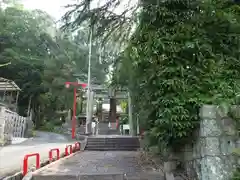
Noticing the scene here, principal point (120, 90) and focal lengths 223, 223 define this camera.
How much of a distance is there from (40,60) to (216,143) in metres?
27.7

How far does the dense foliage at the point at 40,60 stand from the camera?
25.2 metres

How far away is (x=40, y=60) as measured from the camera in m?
28.5

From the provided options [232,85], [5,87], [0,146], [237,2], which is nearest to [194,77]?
[232,85]

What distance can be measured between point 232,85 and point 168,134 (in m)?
1.62

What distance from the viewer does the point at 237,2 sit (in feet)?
18.4

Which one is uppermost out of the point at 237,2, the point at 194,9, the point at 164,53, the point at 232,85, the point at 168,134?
the point at 237,2

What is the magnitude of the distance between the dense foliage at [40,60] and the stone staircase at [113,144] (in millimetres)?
10324

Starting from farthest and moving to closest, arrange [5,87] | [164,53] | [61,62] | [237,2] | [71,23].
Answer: [61,62], [5,87], [71,23], [237,2], [164,53]

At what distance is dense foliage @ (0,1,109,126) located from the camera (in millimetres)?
25250

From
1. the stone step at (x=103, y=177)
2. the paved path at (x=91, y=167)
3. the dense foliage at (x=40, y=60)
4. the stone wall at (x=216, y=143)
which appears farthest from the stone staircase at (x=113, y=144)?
the dense foliage at (x=40, y=60)

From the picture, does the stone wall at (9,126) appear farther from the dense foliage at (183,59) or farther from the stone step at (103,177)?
the dense foliage at (183,59)

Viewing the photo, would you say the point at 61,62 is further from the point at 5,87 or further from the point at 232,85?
the point at 232,85

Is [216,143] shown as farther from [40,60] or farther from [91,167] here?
[40,60]

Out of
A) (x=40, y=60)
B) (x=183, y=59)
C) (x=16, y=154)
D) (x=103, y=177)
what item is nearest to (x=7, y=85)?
(x=40, y=60)
